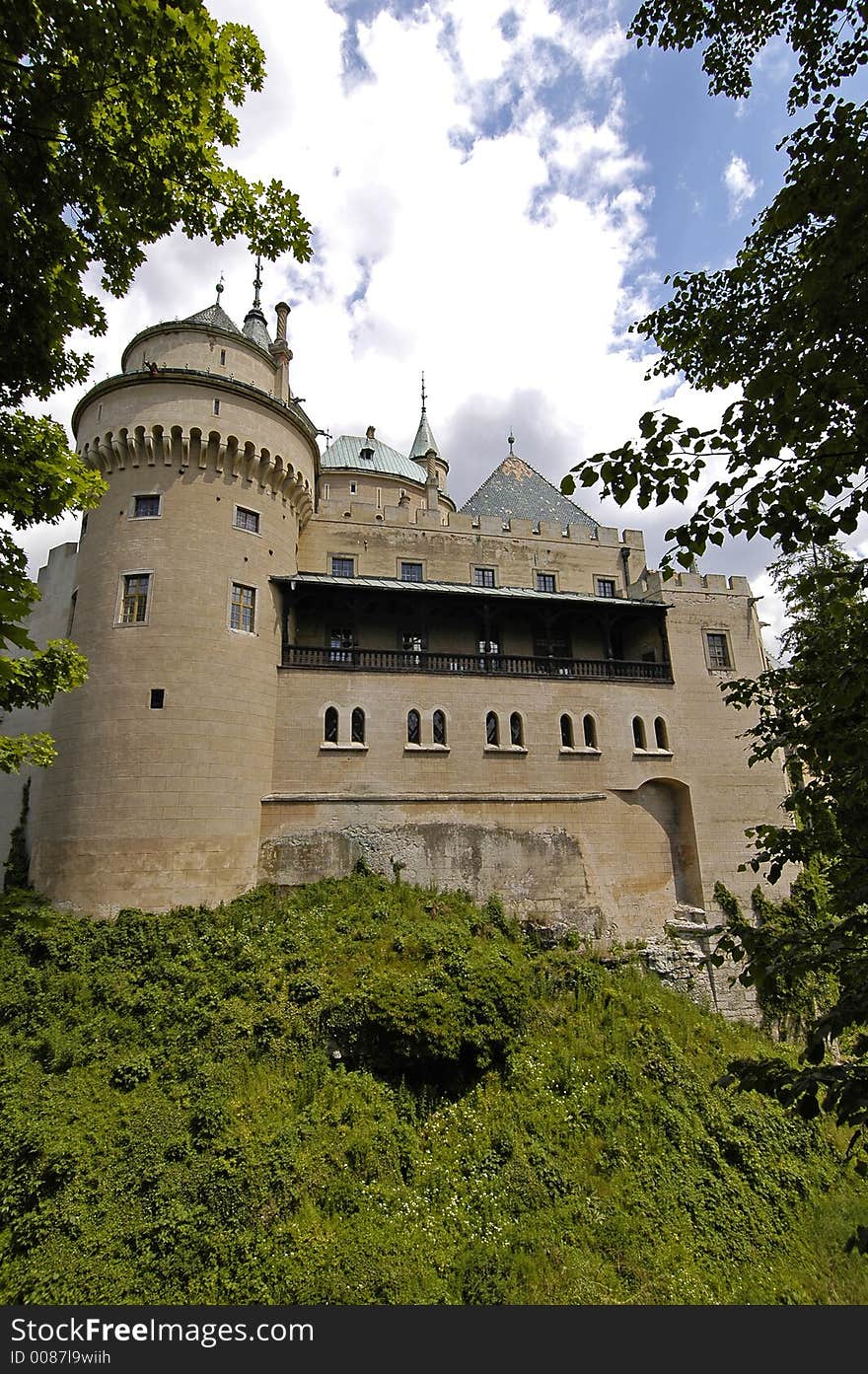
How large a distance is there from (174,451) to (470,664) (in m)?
11.1

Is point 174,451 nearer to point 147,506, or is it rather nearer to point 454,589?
point 147,506

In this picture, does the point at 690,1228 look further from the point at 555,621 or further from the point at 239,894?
the point at 555,621

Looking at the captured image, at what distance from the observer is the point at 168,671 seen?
17.3m

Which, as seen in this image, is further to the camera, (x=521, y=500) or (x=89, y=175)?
(x=521, y=500)

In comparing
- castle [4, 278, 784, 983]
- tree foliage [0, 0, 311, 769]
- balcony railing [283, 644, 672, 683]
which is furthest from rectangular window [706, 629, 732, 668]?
tree foliage [0, 0, 311, 769]

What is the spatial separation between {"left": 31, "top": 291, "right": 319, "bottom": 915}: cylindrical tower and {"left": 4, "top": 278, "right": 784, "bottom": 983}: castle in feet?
0.21

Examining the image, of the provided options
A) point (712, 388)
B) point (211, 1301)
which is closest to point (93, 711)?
point (211, 1301)

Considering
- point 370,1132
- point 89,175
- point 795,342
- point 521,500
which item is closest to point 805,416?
point 795,342

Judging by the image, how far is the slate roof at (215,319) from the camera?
19.7m

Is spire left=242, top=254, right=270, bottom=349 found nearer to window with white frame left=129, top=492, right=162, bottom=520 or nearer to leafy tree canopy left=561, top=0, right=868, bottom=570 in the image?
window with white frame left=129, top=492, right=162, bottom=520

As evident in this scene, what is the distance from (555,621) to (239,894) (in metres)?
14.3

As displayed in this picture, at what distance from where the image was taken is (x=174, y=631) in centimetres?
1759

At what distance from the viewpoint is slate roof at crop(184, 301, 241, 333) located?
1966 centimetres

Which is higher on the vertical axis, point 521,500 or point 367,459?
point 367,459
